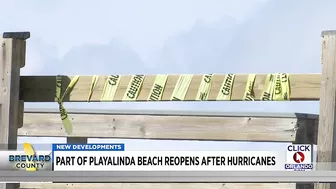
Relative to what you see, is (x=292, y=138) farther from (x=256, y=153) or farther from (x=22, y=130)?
(x=22, y=130)

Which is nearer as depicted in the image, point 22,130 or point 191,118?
point 191,118

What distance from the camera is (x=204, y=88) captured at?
23.0 feet

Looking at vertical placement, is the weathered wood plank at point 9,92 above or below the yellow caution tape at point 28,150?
above

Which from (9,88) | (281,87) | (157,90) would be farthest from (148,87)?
(9,88)

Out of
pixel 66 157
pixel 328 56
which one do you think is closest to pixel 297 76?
pixel 328 56

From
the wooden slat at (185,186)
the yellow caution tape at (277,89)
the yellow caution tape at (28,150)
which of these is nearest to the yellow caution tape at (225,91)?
the yellow caution tape at (277,89)

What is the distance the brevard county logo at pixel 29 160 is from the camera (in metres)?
6.94

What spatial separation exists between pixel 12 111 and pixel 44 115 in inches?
57.7

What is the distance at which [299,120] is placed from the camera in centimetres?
757

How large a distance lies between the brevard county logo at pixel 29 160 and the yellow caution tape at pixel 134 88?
116 cm

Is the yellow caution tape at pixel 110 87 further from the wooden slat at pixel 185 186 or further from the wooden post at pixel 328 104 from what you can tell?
the wooden post at pixel 328 104


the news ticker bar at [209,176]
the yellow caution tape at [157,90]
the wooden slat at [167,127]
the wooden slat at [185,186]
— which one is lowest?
the wooden slat at [185,186]

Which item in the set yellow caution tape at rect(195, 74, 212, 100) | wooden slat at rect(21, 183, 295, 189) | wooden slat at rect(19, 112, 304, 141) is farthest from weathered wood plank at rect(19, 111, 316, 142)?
yellow caution tape at rect(195, 74, 212, 100)

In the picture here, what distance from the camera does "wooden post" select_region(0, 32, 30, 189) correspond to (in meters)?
7.18
